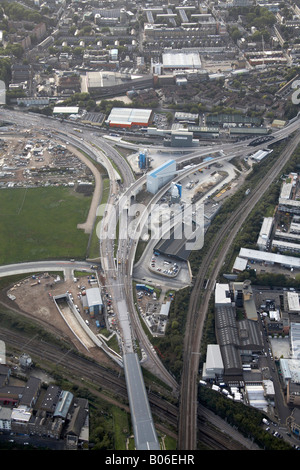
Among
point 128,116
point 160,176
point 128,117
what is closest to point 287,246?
point 160,176

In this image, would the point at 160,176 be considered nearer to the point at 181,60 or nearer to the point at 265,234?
the point at 265,234

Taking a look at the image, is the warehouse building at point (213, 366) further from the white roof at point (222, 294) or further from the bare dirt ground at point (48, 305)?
the bare dirt ground at point (48, 305)

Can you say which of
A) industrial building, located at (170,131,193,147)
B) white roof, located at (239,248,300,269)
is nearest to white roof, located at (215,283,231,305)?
white roof, located at (239,248,300,269)

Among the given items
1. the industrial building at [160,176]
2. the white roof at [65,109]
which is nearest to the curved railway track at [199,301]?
the industrial building at [160,176]

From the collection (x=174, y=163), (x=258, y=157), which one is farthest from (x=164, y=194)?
(x=258, y=157)

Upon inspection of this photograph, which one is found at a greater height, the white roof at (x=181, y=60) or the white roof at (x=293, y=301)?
the white roof at (x=181, y=60)
